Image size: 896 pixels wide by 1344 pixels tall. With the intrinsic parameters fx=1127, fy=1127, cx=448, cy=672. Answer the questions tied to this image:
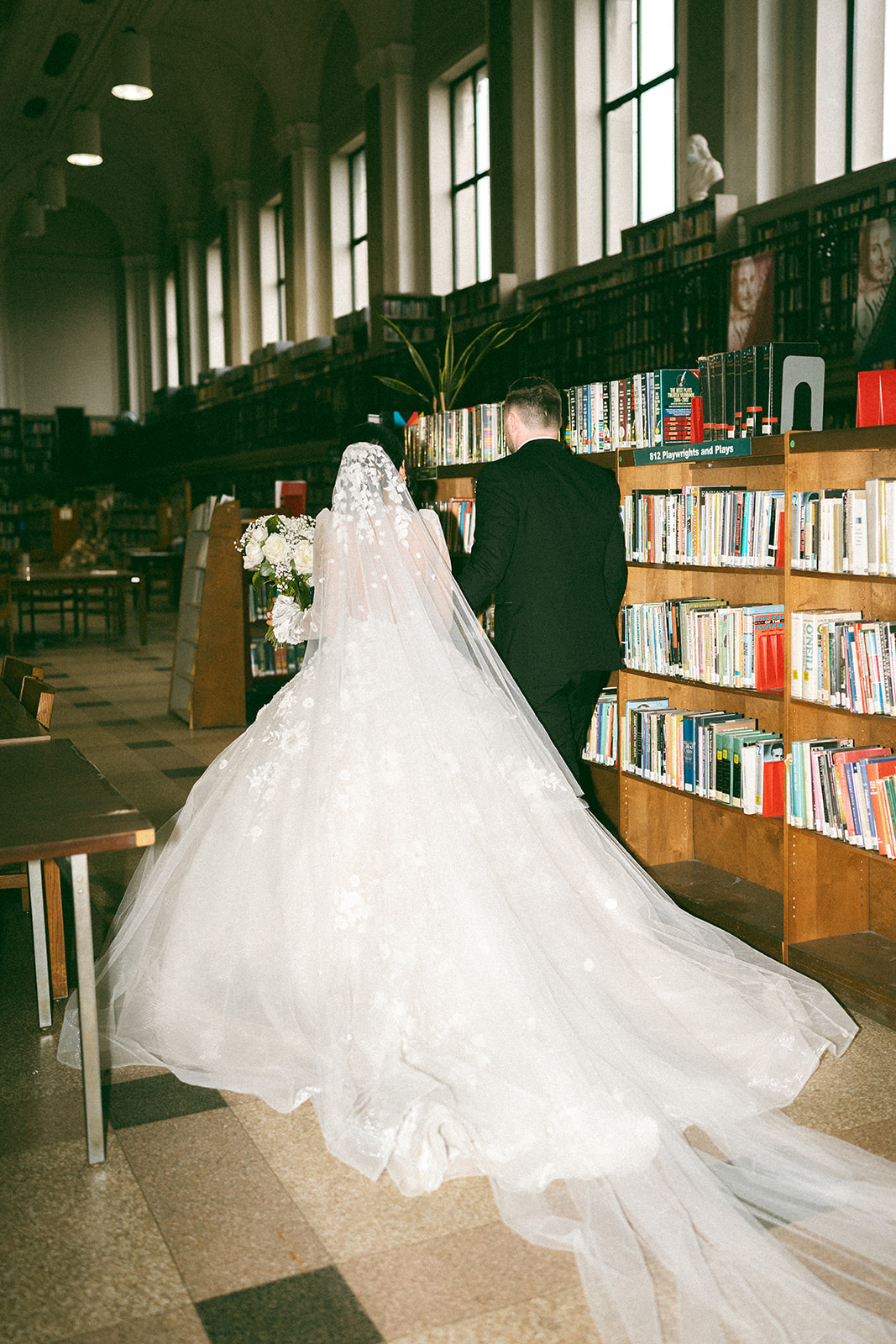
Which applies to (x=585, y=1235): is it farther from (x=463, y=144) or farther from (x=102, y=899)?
(x=463, y=144)

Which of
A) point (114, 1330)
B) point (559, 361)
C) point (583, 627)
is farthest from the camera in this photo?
point (559, 361)

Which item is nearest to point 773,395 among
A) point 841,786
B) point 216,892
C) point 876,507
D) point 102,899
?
point 876,507

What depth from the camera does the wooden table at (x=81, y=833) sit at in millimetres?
2078

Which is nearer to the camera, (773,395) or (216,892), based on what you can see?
(216,892)

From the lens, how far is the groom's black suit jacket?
3.36 meters

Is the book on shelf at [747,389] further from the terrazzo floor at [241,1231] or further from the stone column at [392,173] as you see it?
the stone column at [392,173]

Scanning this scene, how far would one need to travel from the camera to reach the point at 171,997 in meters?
2.71

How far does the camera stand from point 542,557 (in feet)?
11.1

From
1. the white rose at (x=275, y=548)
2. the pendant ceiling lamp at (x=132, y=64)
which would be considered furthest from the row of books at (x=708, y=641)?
the pendant ceiling lamp at (x=132, y=64)

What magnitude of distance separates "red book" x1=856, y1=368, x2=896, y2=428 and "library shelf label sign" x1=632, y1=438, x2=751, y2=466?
0.42 metres

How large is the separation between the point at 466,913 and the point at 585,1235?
0.76 meters

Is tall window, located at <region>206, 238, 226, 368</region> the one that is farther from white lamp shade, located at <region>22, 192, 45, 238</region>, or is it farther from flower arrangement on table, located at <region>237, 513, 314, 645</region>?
flower arrangement on table, located at <region>237, 513, 314, 645</region>

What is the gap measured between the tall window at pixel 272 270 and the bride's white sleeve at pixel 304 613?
46.7ft

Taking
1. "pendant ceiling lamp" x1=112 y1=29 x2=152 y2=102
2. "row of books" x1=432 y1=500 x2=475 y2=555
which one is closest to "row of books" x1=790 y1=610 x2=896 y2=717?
"row of books" x1=432 y1=500 x2=475 y2=555
